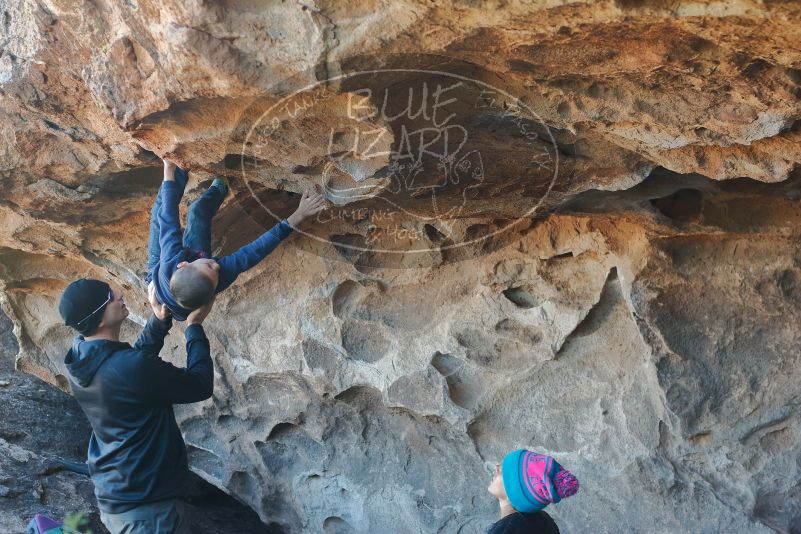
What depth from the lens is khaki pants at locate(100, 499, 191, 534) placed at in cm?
197

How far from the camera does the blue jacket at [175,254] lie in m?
1.94

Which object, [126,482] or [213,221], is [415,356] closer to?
[213,221]

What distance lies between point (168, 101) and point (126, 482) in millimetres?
912

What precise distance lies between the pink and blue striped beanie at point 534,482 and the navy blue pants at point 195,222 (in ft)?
3.19

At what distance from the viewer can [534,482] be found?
5.10ft

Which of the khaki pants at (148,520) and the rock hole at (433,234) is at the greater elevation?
the rock hole at (433,234)

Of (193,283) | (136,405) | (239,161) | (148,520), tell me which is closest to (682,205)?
(239,161)

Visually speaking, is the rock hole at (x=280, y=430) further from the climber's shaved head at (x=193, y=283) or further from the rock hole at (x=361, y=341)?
the climber's shaved head at (x=193, y=283)

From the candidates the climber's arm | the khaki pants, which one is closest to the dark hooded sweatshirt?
the khaki pants

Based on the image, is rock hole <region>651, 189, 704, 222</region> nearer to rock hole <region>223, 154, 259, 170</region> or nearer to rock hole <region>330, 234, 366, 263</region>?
rock hole <region>330, 234, 366, 263</region>

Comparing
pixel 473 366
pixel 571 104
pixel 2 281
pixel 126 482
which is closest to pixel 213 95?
pixel 571 104

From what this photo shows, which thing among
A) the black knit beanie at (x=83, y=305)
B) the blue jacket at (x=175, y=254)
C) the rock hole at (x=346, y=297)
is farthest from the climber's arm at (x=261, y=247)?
the rock hole at (x=346, y=297)

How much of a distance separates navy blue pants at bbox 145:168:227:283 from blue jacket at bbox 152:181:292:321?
0.12 feet

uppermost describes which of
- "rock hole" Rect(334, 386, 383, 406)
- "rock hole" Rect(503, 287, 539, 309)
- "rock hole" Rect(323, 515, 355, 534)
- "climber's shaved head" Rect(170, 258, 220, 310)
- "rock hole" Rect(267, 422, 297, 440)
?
"climber's shaved head" Rect(170, 258, 220, 310)
